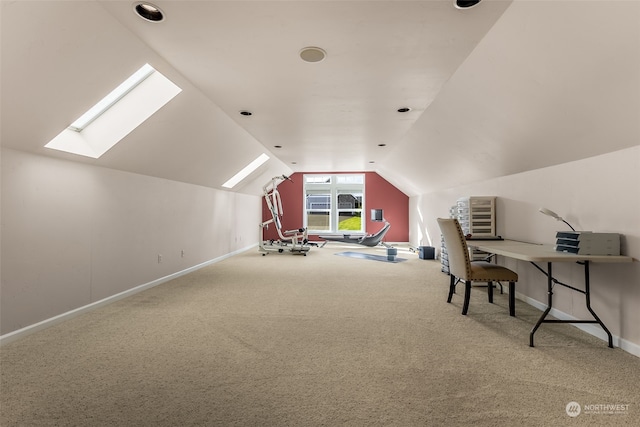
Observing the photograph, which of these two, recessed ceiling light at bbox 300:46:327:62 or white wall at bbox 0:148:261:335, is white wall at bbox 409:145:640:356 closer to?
recessed ceiling light at bbox 300:46:327:62

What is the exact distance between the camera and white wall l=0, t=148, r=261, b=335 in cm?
250

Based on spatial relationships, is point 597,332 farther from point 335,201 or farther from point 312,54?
point 335,201

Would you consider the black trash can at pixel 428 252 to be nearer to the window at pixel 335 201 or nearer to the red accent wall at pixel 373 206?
the red accent wall at pixel 373 206

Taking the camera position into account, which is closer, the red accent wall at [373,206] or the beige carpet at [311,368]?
the beige carpet at [311,368]

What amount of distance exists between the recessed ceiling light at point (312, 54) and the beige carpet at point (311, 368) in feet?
8.06

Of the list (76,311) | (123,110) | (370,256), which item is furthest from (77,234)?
(370,256)

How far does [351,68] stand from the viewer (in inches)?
110

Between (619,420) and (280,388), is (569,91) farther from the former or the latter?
(280,388)

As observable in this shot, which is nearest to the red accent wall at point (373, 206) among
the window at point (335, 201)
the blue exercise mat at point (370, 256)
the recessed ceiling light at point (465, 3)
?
the window at point (335, 201)

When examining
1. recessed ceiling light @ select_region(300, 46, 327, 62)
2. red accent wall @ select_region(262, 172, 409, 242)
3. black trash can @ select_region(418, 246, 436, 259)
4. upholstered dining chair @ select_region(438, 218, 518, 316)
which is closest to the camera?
recessed ceiling light @ select_region(300, 46, 327, 62)

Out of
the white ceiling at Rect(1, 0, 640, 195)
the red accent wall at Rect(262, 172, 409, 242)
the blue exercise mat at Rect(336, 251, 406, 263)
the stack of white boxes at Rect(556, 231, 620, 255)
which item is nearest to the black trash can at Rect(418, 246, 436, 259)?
the blue exercise mat at Rect(336, 251, 406, 263)

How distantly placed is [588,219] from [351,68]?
2.56 metres

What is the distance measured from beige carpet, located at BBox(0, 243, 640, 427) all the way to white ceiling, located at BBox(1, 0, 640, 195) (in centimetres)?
172

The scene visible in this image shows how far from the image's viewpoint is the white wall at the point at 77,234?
250 cm
